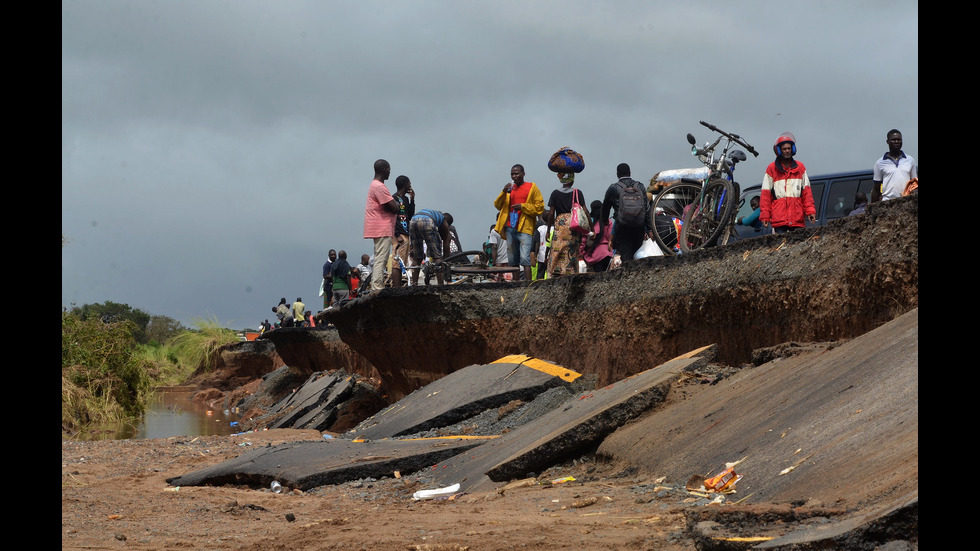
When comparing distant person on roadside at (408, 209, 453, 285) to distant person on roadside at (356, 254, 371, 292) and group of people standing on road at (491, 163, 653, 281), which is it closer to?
group of people standing on road at (491, 163, 653, 281)

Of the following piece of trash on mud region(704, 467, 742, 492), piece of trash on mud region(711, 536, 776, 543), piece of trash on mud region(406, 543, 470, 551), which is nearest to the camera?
piece of trash on mud region(711, 536, 776, 543)

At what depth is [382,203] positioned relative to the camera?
11.5 metres

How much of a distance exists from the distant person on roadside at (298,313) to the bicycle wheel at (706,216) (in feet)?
A: 60.4

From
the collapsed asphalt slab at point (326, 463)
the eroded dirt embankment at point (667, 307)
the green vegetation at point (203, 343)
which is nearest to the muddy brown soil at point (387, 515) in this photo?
the collapsed asphalt slab at point (326, 463)

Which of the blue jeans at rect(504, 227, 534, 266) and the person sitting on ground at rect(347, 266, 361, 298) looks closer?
the blue jeans at rect(504, 227, 534, 266)

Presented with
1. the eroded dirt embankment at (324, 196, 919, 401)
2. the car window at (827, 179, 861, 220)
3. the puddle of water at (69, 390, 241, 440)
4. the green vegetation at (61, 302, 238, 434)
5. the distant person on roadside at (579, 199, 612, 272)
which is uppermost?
the car window at (827, 179, 861, 220)

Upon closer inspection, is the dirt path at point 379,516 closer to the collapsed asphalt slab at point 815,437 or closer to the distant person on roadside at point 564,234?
the collapsed asphalt slab at point 815,437

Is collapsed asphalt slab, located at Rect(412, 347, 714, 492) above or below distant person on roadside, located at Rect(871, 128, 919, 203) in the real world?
below

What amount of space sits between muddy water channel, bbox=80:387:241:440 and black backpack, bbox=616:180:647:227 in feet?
34.8

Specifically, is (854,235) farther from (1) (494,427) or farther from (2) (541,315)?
(2) (541,315)

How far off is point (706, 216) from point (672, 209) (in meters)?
0.98

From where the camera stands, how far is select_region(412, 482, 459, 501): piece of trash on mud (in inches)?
253

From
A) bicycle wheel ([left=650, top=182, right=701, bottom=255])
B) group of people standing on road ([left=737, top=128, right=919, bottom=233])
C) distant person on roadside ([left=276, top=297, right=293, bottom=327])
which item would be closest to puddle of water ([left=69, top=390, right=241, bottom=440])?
distant person on roadside ([left=276, top=297, right=293, bottom=327])
